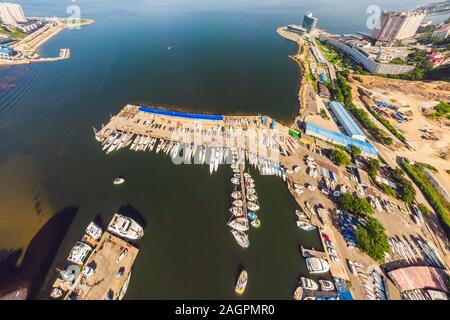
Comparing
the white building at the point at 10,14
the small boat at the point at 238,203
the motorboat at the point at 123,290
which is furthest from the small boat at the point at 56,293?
the white building at the point at 10,14

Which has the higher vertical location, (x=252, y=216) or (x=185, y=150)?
(x=185, y=150)

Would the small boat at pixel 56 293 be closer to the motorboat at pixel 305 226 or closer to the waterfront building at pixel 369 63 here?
the motorboat at pixel 305 226

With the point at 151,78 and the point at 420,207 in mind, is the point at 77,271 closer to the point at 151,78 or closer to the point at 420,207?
the point at 420,207

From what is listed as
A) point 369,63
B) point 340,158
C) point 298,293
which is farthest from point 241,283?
point 369,63

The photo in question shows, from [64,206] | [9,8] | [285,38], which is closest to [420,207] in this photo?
[64,206]

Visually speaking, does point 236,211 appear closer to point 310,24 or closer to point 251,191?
point 251,191

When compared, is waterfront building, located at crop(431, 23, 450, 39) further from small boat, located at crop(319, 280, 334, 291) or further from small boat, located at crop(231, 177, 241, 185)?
small boat, located at crop(319, 280, 334, 291)
